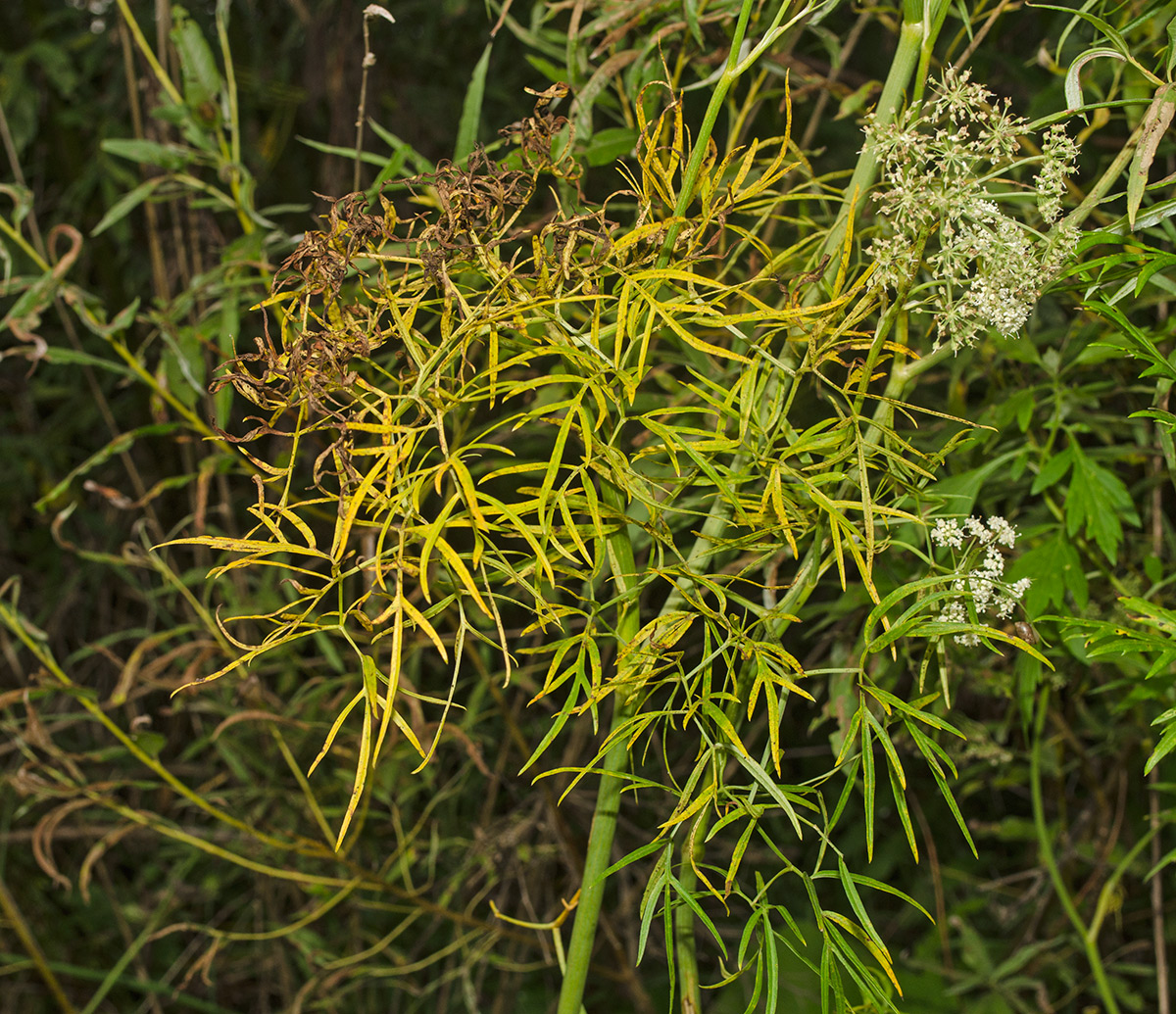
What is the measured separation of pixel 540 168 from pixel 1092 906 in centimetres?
87

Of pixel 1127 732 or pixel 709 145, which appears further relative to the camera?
pixel 1127 732

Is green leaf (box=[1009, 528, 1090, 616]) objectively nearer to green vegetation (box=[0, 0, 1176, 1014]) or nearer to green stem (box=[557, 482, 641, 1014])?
green vegetation (box=[0, 0, 1176, 1014])

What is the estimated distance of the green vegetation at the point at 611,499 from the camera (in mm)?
361

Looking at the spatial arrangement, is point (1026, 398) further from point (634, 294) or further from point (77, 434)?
point (77, 434)

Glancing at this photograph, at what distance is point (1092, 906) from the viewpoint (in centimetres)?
88

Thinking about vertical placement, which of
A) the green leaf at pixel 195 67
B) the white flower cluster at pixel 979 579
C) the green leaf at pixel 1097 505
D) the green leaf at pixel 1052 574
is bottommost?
the green leaf at pixel 1052 574

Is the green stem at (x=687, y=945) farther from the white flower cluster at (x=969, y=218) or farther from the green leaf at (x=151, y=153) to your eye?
the green leaf at (x=151, y=153)

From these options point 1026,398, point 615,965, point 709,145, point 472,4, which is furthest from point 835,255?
point 472,4

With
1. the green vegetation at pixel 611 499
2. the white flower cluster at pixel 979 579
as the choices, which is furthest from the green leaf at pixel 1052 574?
the white flower cluster at pixel 979 579

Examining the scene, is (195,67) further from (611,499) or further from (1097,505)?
(1097,505)

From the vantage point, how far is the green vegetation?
361 millimetres

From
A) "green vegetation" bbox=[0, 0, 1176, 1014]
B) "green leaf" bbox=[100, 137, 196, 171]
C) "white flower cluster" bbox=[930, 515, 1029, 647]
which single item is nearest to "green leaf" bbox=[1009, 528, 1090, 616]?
"green vegetation" bbox=[0, 0, 1176, 1014]

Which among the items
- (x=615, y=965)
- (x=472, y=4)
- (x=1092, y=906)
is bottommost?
(x=615, y=965)

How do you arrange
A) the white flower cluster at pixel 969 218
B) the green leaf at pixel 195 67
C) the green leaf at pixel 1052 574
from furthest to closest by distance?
the green leaf at pixel 195 67, the green leaf at pixel 1052 574, the white flower cluster at pixel 969 218
